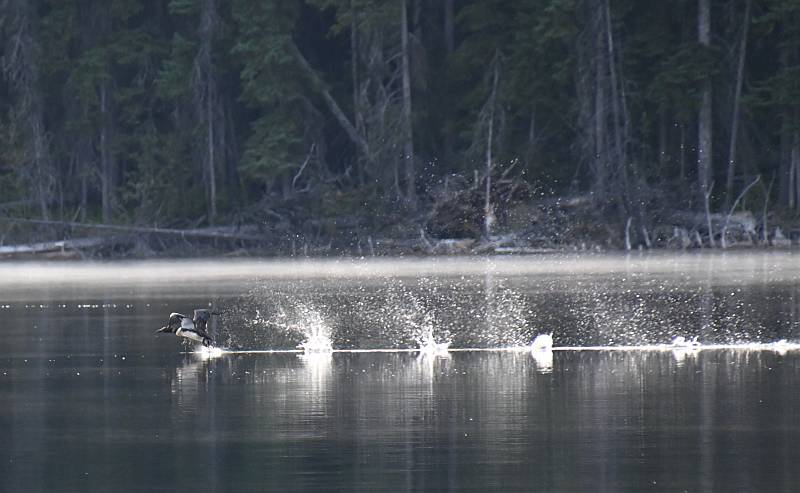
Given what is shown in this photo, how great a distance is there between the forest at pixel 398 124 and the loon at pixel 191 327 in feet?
104

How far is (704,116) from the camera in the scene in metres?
51.8

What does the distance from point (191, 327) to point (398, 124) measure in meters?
37.1

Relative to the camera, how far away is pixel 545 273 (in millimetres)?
37844

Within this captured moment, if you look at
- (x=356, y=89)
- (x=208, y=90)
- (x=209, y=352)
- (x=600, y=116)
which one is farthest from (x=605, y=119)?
(x=209, y=352)

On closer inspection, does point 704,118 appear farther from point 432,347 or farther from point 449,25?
point 432,347

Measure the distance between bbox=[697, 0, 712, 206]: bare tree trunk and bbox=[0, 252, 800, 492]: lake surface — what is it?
69.0 ft

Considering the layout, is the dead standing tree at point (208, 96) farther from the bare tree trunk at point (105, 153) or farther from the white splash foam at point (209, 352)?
the white splash foam at point (209, 352)

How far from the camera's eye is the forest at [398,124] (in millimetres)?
51375

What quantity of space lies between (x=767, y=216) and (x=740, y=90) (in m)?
4.27

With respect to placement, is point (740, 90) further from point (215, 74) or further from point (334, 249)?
point (215, 74)

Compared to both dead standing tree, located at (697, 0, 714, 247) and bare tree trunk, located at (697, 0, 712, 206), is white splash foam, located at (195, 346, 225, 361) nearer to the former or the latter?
dead standing tree, located at (697, 0, 714, 247)

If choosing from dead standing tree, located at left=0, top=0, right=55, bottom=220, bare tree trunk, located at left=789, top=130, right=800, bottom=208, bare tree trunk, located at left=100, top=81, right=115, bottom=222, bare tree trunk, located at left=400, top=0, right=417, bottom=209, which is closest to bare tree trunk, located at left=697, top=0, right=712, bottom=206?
bare tree trunk, located at left=789, top=130, right=800, bottom=208

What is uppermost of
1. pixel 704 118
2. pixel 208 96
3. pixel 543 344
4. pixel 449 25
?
pixel 449 25

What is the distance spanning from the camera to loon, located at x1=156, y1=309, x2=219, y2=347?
18781 millimetres
